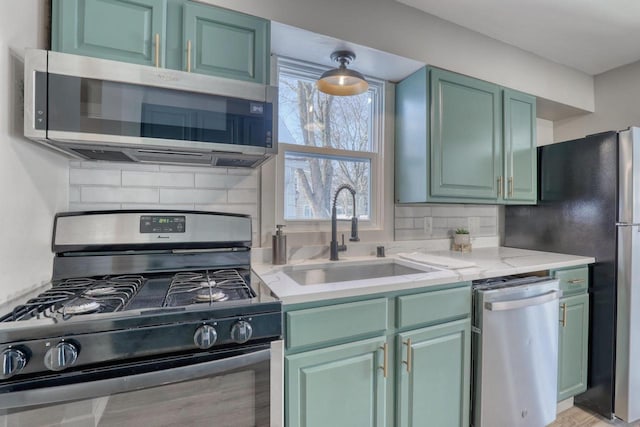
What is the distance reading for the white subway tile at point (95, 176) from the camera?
1.37m

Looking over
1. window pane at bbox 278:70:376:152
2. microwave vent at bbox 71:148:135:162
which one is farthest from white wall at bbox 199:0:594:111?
microwave vent at bbox 71:148:135:162

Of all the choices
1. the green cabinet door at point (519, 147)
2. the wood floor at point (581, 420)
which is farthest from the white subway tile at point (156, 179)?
the wood floor at point (581, 420)

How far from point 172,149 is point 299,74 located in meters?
1.05

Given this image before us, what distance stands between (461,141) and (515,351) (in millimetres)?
1243

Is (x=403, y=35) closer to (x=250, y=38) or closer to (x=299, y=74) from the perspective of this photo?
(x=299, y=74)

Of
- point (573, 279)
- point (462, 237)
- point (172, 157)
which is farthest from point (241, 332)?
point (573, 279)

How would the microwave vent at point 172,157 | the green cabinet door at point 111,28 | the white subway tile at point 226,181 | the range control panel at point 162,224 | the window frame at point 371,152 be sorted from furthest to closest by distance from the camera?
the window frame at point 371,152 → the white subway tile at point 226,181 → the range control panel at point 162,224 → the microwave vent at point 172,157 → the green cabinet door at point 111,28

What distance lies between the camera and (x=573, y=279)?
5.90 ft

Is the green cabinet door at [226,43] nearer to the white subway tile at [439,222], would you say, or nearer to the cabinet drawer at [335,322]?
the cabinet drawer at [335,322]

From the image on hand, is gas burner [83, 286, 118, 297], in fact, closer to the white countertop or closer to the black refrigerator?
the white countertop

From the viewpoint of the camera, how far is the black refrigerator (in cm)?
171

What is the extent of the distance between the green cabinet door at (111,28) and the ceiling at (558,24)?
4.56 ft

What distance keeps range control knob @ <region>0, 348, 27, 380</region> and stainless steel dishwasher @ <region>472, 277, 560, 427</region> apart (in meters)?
1.67

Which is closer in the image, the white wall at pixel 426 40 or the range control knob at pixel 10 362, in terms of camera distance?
the range control knob at pixel 10 362
